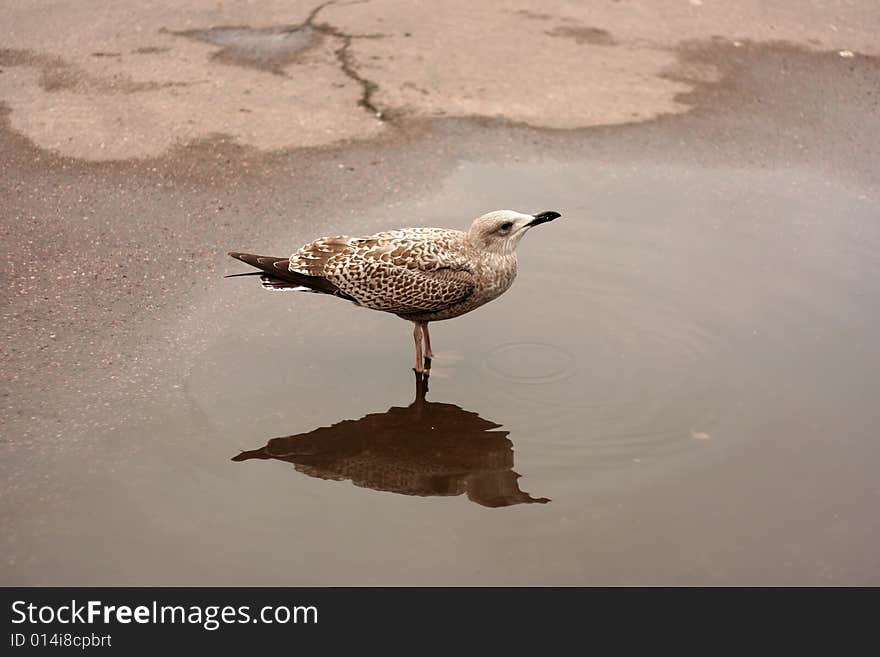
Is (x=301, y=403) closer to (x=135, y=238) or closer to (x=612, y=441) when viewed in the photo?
(x=612, y=441)

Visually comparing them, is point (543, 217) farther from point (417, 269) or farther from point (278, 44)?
point (278, 44)

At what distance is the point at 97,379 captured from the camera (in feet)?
21.2

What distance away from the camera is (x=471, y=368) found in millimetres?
6773

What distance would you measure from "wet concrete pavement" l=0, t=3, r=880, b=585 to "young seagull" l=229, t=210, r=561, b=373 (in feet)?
1.14

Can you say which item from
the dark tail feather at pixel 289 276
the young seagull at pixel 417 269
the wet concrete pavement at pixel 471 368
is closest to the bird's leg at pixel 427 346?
the young seagull at pixel 417 269

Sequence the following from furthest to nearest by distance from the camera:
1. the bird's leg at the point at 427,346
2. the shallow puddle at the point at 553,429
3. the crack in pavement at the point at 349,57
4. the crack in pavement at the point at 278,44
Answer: the crack in pavement at the point at 278,44 → the crack in pavement at the point at 349,57 → the bird's leg at the point at 427,346 → the shallow puddle at the point at 553,429

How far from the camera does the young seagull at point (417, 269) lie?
6605mm

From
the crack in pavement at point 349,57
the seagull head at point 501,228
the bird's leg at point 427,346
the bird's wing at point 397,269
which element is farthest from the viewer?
the crack in pavement at point 349,57

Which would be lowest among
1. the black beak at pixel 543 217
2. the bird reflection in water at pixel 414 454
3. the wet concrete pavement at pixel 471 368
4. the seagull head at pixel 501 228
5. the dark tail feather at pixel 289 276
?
the bird reflection in water at pixel 414 454

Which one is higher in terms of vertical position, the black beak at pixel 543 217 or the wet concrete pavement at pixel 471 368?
the black beak at pixel 543 217

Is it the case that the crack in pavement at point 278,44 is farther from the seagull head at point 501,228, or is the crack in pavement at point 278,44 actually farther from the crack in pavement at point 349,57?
the seagull head at point 501,228

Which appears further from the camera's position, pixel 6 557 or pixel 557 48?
pixel 557 48

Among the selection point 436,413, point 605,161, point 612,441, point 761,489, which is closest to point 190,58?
point 605,161
